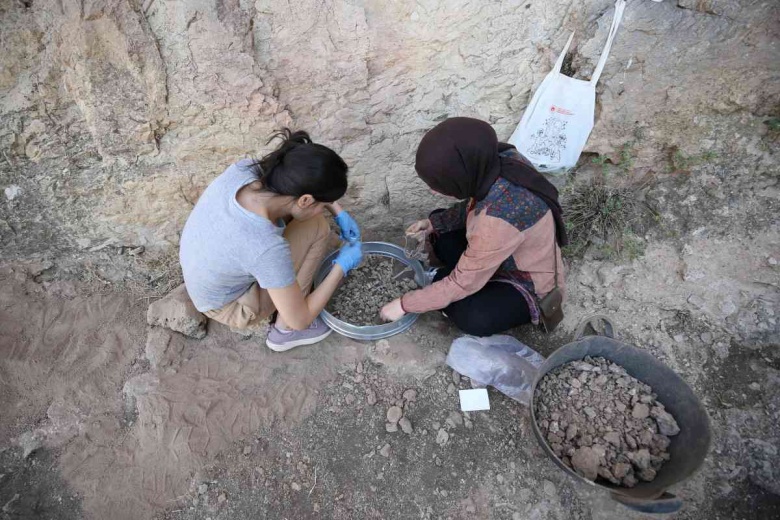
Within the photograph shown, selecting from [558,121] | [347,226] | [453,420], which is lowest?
[453,420]

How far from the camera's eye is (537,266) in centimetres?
197

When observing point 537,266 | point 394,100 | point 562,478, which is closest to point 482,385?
point 562,478

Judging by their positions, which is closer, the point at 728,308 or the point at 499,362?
the point at 499,362

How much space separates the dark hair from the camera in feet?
5.03

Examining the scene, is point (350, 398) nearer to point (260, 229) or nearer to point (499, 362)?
point (499, 362)

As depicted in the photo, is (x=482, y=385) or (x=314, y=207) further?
(x=482, y=385)

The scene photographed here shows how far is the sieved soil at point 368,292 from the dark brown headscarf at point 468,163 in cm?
79

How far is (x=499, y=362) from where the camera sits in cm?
206

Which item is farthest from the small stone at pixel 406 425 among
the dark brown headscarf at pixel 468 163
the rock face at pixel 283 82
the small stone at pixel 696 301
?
the small stone at pixel 696 301

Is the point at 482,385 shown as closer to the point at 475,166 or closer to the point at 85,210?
the point at 475,166

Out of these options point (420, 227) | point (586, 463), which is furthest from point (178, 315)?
point (586, 463)

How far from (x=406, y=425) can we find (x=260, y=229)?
1098 millimetres

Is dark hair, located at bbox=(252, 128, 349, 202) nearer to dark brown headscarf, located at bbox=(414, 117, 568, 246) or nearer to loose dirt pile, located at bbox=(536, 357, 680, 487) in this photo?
dark brown headscarf, located at bbox=(414, 117, 568, 246)

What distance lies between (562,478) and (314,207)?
1.52 meters
